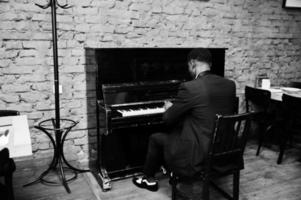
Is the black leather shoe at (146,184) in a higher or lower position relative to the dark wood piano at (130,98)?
lower

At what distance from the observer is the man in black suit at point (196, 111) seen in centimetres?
A: 220

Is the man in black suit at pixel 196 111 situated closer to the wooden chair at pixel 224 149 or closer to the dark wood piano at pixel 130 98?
the wooden chair at pixel 224 149

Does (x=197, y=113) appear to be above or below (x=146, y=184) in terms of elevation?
above

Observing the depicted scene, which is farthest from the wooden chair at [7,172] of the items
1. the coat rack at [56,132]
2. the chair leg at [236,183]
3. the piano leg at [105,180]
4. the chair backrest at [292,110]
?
the chair backrest at [292,110]

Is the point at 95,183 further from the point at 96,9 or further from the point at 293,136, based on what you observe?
the point at 293,136

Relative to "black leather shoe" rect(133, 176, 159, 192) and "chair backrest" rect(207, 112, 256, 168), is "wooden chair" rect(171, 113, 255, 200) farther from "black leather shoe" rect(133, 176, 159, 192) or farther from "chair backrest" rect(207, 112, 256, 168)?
"black leather shoe" rect(133, 176, 159, 192)

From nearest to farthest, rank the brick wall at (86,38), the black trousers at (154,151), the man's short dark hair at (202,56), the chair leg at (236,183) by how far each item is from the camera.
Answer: the man's short dark hair at (202,56)
the chair leg at (236,183)
the black trousers at (154,151)
the brick wall at (86,38)

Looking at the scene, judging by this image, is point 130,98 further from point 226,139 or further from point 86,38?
point 226,139

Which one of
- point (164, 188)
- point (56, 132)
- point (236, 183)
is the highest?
point (56, 132)

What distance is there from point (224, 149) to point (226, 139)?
3.3 inches

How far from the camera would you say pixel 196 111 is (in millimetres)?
2225

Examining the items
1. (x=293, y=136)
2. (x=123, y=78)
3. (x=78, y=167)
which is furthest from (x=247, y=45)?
(x=78, y=167)

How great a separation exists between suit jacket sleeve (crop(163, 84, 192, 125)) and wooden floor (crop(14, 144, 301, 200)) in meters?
0.82

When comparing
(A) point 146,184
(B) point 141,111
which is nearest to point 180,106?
(B) point 141,111
